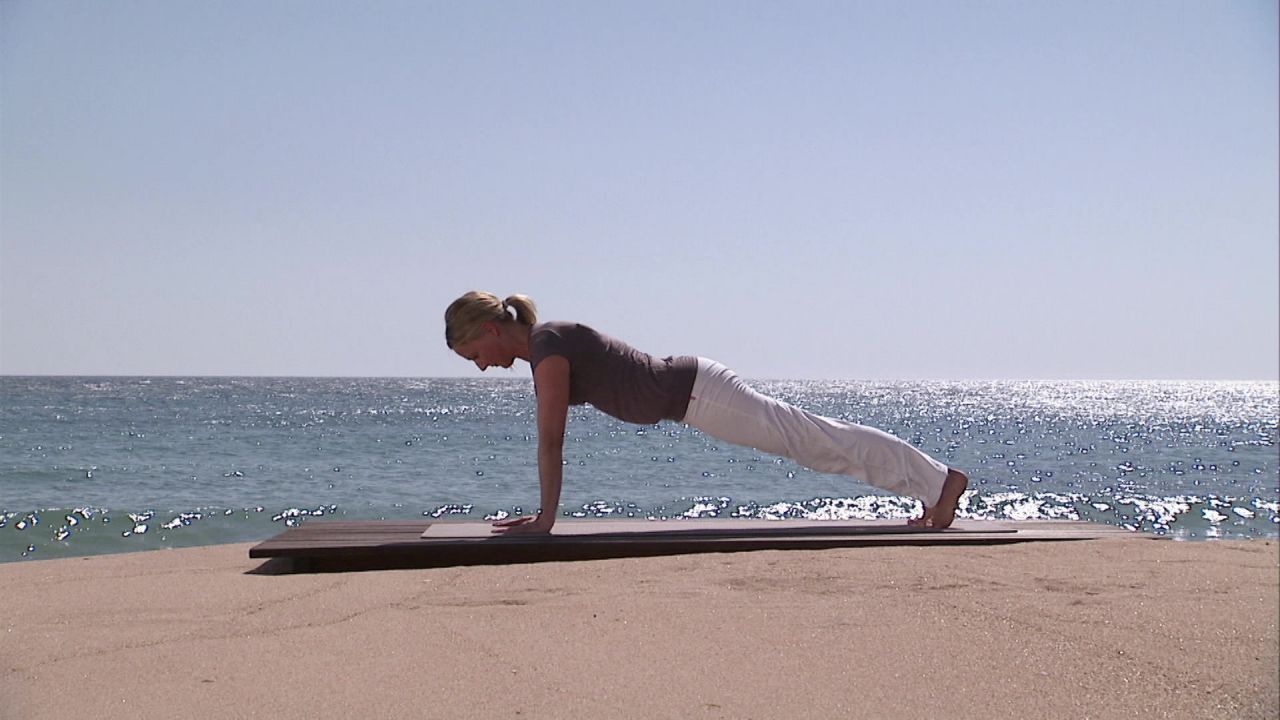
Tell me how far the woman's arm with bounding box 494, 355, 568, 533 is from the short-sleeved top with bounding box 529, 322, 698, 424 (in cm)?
4

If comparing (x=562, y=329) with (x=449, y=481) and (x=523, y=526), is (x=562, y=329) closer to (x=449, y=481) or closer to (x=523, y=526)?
(x=523, y=526)

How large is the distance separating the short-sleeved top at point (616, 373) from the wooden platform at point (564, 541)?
0.47 metres

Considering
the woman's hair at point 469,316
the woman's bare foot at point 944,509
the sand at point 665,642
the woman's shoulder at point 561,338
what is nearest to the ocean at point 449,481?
the sand at point 665,642

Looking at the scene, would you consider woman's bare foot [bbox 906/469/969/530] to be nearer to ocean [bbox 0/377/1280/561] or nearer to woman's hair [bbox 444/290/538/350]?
ocean [bbox 0/377/1280/561]

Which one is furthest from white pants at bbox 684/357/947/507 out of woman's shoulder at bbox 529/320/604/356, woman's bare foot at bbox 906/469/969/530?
woman's shoulder at bbox 529/320/604/356

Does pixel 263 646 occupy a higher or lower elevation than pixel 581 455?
higher

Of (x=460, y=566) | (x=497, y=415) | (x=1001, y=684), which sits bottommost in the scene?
(x=497, y=415)

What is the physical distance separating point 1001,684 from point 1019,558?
1604 millimetres

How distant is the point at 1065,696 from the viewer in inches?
74.7

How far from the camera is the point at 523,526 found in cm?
398

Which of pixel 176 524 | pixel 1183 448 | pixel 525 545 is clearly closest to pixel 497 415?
pixel 1183 448

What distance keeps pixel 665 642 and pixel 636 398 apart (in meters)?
1.77

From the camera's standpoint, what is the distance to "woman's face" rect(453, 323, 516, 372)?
12.4ft

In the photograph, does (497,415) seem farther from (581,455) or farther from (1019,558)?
(1019,558)
